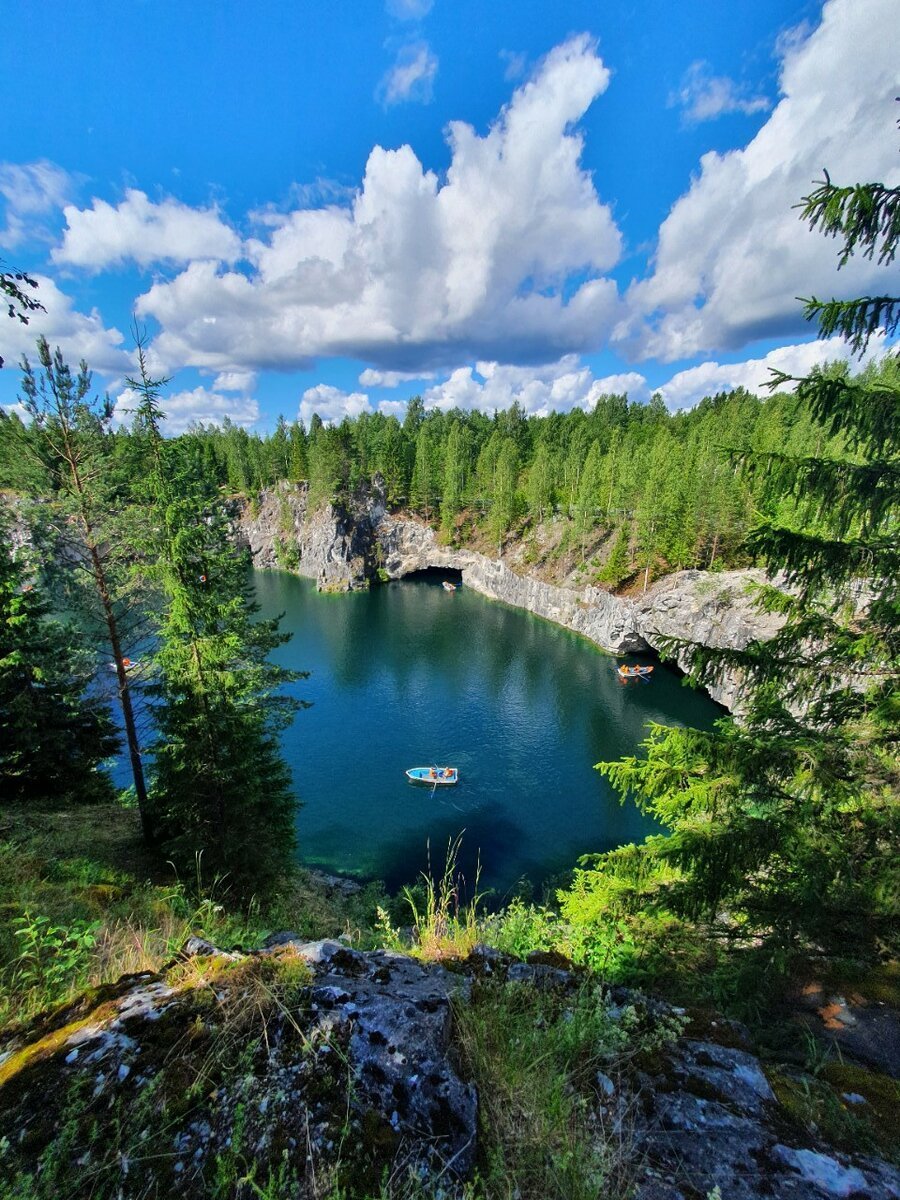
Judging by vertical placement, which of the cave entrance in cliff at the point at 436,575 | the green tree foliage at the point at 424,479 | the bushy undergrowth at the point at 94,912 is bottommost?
the cave entrance in cliff at the point at 436,575

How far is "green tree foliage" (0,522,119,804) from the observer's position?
42.6 feet

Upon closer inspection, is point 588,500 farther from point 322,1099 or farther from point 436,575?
point 322,1099

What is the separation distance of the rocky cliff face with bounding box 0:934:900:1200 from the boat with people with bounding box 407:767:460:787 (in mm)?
23595

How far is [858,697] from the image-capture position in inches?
217

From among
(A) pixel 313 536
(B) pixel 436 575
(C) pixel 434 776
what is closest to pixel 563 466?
(B) pixel 436 575

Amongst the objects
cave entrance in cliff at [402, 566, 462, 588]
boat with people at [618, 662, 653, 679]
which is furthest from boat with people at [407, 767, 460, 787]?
cave entrance in cliff at [402, 566, 462, 588]

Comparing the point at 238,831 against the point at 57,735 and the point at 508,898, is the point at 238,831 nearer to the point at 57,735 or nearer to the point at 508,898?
the point at 57,735

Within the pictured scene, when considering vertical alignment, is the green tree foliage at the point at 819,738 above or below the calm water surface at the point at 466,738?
above

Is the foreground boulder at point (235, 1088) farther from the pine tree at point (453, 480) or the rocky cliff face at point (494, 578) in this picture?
the pine tree at point (453, 480)

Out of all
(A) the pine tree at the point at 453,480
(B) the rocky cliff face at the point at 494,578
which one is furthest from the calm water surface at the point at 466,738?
(A) the pine tree at the point at 453,480

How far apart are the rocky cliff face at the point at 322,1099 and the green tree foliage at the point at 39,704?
1300cm

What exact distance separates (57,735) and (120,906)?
938 centimetres

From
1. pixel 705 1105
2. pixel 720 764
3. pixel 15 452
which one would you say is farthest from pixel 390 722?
pixel 705 1105

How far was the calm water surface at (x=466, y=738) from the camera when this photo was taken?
22109 mm
